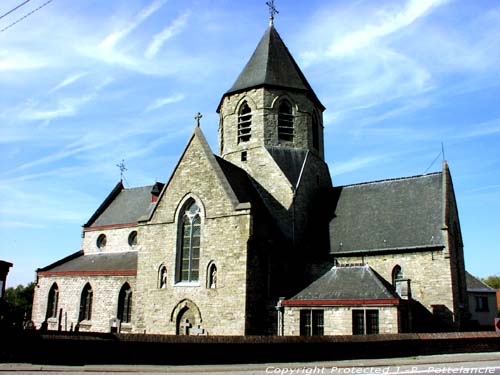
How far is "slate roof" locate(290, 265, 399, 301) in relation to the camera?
692 inches

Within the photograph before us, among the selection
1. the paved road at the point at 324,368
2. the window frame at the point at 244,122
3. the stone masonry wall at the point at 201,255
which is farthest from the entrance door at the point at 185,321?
the window frame at the point at 244,122

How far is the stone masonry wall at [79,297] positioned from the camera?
25.5 metres

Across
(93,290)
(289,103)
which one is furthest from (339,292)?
(93,290)

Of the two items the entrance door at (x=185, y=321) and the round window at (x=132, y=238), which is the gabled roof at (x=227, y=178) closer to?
the entrance door at (x=185, y=321)

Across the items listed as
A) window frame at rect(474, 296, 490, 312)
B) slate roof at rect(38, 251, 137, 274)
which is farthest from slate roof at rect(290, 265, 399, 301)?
window frame at rect(474, 296, 490, 312)

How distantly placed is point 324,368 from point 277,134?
559 inches

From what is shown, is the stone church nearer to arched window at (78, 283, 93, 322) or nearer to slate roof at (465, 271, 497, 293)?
arched window at (78, 283, 93, 322)

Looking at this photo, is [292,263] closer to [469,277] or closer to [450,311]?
[450,311]

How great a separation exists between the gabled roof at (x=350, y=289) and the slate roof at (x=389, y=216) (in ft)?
7.50

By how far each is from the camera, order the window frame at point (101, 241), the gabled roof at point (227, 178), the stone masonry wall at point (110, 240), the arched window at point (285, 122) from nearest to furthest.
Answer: the gabled roof at point (227, 178) < the arched window at point (285, 122) < the stone masonry wall at point (110, 240) < the window frame at point (101, 241)

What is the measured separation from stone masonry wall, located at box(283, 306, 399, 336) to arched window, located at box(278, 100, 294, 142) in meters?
9.74

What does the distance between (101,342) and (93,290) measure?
1453 centimetres

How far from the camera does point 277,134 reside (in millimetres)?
24953

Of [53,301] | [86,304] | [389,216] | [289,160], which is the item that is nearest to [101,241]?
[53,301]
